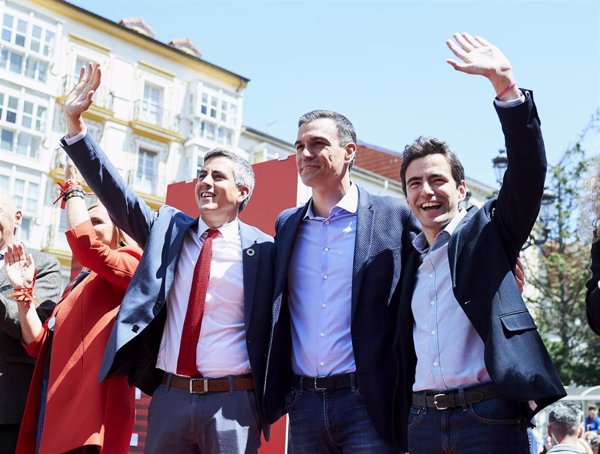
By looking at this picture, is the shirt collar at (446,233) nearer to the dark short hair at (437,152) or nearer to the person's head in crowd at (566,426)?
the dark short hair at (437,152)

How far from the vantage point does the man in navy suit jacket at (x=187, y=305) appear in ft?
11.6

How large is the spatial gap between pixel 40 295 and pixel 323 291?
7.35 ft

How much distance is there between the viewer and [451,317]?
3121 millimetres

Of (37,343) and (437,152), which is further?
(37,343)

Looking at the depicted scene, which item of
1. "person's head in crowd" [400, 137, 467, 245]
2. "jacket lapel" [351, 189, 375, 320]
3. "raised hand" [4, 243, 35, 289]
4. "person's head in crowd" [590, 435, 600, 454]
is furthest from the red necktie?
"person's head in crowd" [590, 435, 600, 454]

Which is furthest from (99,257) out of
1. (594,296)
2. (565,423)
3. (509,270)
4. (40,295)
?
(565,423)

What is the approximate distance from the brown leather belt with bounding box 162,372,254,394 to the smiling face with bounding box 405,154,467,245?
1168mm

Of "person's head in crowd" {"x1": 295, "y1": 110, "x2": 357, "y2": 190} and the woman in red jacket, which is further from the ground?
"person's head in crowd" {"x1": 295, "y1": 110, "x2": 357, "y2": 190}

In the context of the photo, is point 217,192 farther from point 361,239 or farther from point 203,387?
point 203,387

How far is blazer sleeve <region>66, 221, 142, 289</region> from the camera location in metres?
3.92

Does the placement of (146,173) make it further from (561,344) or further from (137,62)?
(561,344)

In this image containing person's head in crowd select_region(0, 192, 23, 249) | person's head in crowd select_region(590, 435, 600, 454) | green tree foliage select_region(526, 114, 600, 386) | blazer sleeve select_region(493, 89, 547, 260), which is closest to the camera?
blazer sleeve select_region(493, 89, 547, 260)

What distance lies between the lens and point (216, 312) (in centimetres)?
378

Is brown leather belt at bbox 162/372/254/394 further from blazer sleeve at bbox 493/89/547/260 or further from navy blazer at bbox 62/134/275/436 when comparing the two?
blazer sleeve at bbox 493/89/547/260
